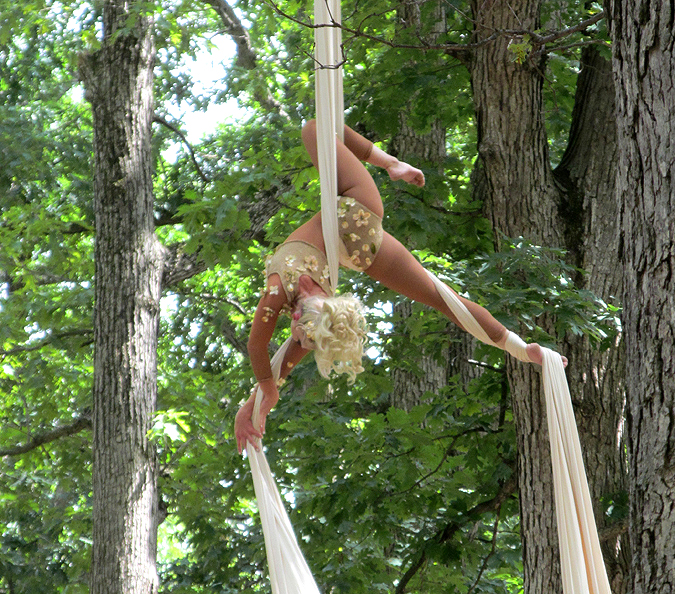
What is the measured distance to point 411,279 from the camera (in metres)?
2.84

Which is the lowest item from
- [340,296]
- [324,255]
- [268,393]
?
[268,393]

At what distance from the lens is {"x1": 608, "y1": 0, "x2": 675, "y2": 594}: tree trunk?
237 centimetres

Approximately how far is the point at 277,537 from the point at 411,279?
96 centimetres

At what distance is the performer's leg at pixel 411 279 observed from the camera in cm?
282

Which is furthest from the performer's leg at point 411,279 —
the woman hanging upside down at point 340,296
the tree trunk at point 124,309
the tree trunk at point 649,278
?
the tree trunk at point 124,309

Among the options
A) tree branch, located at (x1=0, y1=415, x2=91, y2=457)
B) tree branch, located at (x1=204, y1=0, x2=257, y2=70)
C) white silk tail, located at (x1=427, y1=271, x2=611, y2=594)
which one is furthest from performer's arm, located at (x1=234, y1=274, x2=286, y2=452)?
tree branch, located at (x1=204, y1=0, x2=257, y2=70)

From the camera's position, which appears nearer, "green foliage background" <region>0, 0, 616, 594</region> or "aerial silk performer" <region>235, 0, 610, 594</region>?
"aerial silk performer" <region>235, 0, 610, 594</region>

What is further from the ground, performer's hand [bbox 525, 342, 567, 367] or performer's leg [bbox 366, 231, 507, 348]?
performer's leg [bbox 366, 231, 507, 348]

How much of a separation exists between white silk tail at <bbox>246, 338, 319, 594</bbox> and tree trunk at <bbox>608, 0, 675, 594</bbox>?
1018 mm

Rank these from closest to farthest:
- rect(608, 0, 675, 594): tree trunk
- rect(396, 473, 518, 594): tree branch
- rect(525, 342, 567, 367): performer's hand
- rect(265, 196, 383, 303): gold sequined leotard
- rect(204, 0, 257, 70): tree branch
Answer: rect(608, 0, 675, 594): tree trunk
rect(265, 196, 383, 303): gold sequined leotard
rect(525, 342, 567, 367): performer's hand
rect(396, 473, 518, 594): tree branch
rect(204, 0, 257, 70): tree branch

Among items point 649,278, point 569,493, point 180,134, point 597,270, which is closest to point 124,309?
point 180,134

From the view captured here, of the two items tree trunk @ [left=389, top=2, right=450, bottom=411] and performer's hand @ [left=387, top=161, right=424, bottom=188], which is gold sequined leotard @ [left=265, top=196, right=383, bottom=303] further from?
tree trunk @ [left=389, top=2, right=450, bottom=411]

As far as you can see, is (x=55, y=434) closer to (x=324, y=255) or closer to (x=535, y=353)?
(x=324, y=255)

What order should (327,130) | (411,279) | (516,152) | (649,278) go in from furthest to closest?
(516,152) → (411,279) → (327,130) → (649,278)
